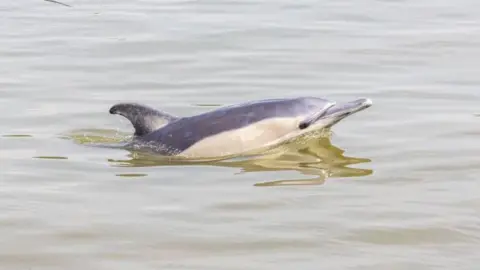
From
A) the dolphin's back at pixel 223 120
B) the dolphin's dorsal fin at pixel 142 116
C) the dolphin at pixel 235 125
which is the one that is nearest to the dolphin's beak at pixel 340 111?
the dolphin at pixel 235 125

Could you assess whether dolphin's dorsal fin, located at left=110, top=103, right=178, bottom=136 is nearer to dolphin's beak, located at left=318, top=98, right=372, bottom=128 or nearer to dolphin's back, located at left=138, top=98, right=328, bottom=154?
dolphin's back, located at left=138, top=98, right=328, bottom=154

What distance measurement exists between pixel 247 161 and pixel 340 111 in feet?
2.50

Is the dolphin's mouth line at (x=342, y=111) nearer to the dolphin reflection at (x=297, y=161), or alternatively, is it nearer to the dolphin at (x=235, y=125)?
the dolphin at (x=235, y=125)

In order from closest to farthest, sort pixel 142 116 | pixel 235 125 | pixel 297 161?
pixel 297 161
pixel 235 125
pixel 142 116

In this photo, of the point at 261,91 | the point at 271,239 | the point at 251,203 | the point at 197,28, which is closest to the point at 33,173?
the point at 251,203

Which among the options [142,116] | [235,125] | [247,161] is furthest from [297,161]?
[142,116]

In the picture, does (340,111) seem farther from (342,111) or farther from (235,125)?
(235,125)

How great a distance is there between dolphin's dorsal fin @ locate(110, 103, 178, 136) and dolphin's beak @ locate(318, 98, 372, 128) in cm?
109

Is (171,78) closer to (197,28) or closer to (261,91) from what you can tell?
(261,91)

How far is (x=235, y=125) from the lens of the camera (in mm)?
8070

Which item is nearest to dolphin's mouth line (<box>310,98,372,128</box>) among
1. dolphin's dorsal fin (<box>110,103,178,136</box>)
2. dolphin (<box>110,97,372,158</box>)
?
dolphin (<box>110,97,372,158</box>)

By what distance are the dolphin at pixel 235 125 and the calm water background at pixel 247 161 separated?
218 millimetres

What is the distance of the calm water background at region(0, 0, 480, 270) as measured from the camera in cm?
599

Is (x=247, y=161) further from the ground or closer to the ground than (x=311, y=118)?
closer to the ground
